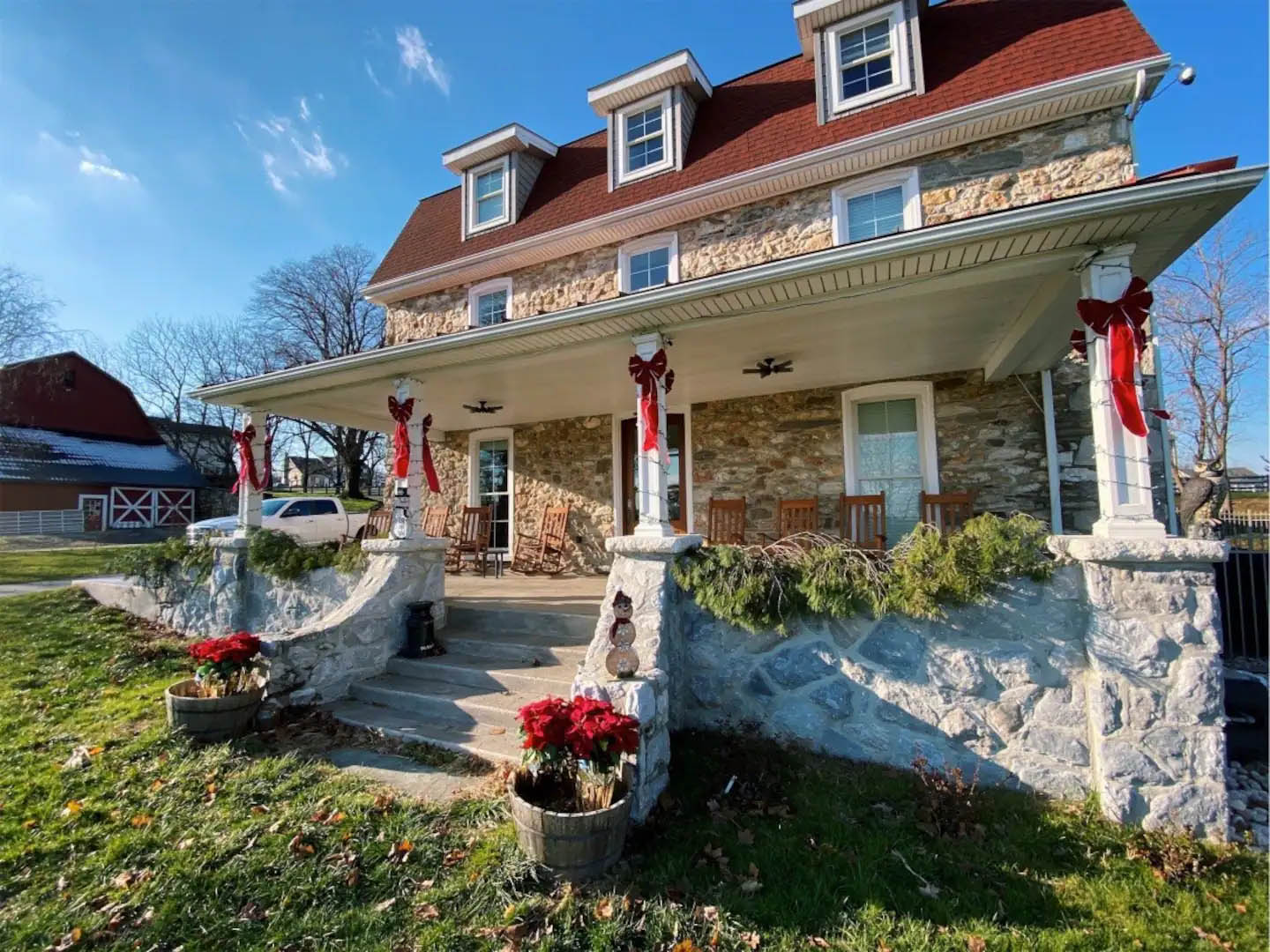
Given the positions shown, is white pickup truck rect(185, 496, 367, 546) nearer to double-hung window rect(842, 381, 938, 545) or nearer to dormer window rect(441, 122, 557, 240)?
dormer window rect(441, 122, 557, 240)

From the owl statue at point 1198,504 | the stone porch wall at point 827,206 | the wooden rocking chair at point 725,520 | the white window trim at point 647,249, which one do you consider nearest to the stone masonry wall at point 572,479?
the wooden rocking chair at point 725,520

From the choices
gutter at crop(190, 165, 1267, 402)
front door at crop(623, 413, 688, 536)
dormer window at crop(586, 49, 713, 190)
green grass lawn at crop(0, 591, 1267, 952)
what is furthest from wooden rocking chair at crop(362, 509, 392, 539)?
dormer window at crop(586, 49, 713, 190)

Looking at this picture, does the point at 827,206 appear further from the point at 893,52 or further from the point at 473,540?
the point at 473,540

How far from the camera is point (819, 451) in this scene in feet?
20.7

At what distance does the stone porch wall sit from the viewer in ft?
16.8

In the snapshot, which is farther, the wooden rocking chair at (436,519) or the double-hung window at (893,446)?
the wooden rocking chair at (436,519)

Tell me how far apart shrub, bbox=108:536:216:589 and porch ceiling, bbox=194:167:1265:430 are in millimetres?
1802

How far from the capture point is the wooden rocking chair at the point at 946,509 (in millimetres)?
5375

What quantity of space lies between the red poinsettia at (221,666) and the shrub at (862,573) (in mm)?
2942

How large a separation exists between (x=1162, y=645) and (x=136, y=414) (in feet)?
94.6

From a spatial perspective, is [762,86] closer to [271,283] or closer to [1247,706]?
[1247,706]

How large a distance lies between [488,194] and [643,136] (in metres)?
2.59

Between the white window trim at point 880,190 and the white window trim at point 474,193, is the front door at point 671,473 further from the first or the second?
the white window trim at point 474,193

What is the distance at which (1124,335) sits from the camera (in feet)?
9.00
